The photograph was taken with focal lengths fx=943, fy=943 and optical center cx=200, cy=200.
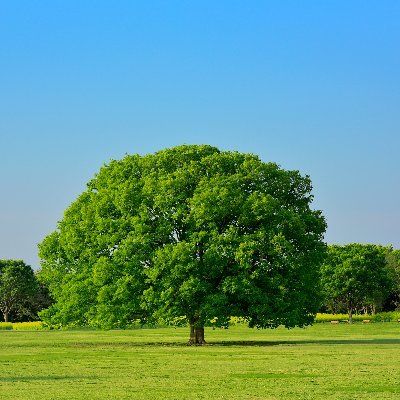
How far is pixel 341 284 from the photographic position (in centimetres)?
15412

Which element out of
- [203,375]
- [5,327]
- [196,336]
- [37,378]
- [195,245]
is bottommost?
[37,378]

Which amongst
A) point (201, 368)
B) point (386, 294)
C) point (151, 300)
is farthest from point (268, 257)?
point (386, 294)

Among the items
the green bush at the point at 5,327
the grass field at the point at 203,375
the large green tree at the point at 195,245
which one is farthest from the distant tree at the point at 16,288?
the grass field at the point at 203,375

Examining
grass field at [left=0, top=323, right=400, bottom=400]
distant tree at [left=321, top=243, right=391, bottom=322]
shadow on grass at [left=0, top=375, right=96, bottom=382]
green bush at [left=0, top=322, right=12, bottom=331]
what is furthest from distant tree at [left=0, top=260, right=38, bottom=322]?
shadow on grass at [left=0, top=375, right=96, bottom=382]

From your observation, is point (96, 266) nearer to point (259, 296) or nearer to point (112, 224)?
point (112, 224)

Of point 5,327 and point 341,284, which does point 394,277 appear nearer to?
point 341,284

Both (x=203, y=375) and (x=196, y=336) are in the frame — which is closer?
(x=203, y=375)

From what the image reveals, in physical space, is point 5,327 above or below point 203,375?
above

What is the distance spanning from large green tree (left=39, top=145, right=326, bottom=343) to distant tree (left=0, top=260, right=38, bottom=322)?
326 ft

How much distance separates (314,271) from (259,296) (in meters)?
6.88

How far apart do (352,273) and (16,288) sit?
59.6m

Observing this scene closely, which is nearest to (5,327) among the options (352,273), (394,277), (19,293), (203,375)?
(19,293)

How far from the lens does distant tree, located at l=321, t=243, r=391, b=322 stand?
154 meters

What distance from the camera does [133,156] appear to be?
73562 mm
